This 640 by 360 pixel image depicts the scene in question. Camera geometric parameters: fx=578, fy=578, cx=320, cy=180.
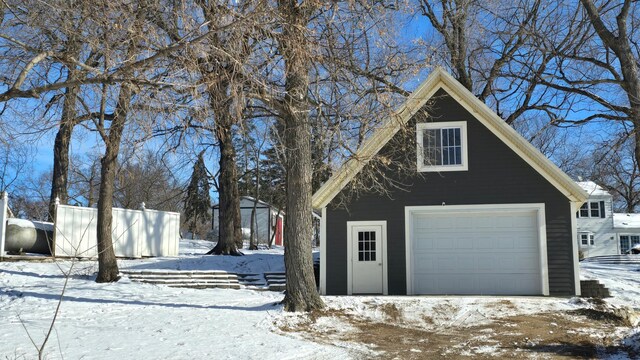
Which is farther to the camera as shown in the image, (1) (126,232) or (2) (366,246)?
(1) (126,232)

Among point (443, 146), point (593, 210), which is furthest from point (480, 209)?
point (593, 210)

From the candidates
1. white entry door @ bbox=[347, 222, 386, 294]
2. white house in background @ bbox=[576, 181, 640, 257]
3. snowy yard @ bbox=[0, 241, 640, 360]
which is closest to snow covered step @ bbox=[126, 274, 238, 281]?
snowy yard @ bbox=[0, 241, 640, 360]

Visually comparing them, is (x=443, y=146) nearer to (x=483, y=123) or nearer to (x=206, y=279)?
(x=483, y=123)

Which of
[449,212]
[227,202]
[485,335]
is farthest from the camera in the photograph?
[227,202]

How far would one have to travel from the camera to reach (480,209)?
1590 centimetres

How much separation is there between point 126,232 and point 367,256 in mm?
9186

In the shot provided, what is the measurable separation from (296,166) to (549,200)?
7.82m

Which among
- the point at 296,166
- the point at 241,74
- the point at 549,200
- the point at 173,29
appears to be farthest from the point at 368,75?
the point at 549,200

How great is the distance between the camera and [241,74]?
8.88 m

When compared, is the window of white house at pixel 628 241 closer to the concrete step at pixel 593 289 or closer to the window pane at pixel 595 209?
the window pane at pixel 595 209

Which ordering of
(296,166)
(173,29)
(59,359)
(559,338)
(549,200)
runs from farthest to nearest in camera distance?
1. (549,200)
2. (296,166)
3. (559,338)
4. (173,29)
5. (59,359)

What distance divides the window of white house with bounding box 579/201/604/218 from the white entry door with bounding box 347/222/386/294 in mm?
30865

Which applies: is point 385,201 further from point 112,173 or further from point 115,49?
point 115,49

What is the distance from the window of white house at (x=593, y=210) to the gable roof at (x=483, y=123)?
96.6ft
